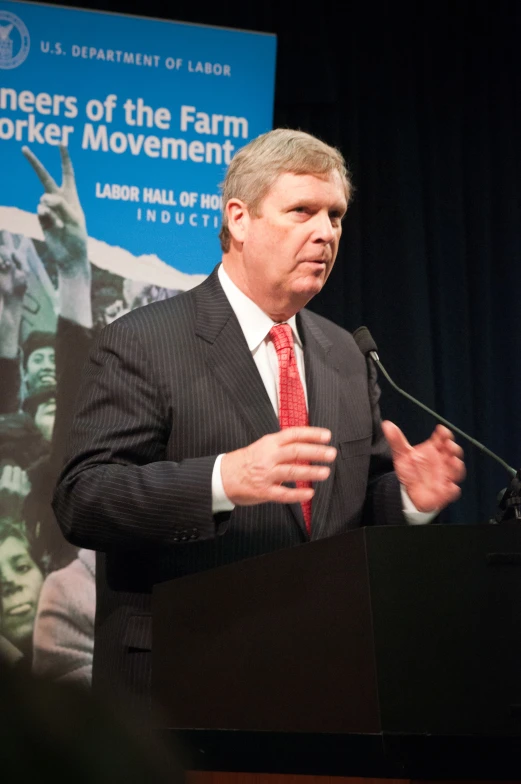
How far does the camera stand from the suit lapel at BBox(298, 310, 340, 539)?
2037 mm

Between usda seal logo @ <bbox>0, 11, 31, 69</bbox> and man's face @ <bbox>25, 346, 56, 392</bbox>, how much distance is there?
105 cm


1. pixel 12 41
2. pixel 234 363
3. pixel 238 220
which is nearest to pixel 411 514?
pixel 234 363

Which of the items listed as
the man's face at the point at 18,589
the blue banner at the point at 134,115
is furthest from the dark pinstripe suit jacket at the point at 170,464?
the blue banner at the point at 134,115

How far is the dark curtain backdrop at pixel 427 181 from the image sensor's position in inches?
174

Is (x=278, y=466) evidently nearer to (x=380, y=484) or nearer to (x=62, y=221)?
(x=380, y=484)

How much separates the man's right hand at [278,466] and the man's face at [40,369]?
1.95 meters

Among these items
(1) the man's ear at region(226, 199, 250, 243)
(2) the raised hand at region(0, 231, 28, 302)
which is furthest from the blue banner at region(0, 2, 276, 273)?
(1) the man's ear at region(226, 199, 250, 243)

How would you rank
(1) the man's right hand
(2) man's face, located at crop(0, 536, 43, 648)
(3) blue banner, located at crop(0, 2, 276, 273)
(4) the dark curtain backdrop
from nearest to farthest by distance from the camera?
(1) the man's right hand → (2) man's face, located at crop(0, 536, 43, 648) → (3) blue banner, located at crop(0, 2, 276, 273) → (4) the dark curtain backdrop

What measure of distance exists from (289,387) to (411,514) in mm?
380

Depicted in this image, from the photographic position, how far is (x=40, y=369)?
11.3 ft

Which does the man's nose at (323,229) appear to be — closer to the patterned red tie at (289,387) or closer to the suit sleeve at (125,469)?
the patterned red tie at (289,387)

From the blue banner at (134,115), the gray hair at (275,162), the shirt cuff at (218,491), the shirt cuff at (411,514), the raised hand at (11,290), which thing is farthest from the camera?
the blue banner at (134,115)

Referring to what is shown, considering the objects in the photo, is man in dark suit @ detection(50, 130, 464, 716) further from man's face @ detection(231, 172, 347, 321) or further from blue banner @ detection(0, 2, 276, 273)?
blue banner @ detection(0, 2, 276, 273)

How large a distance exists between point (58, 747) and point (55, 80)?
3551 mm
